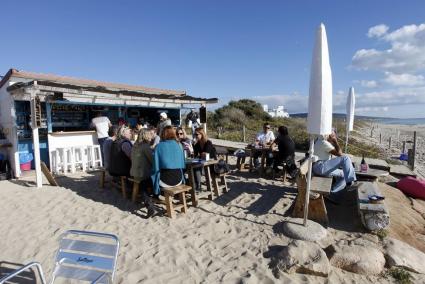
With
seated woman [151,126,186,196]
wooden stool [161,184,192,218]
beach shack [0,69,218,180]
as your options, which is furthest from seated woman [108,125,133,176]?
beach shack [0,69,218,180]

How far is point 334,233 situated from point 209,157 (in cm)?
261

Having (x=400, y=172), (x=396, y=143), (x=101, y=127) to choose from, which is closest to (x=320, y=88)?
(x=400, y=172)

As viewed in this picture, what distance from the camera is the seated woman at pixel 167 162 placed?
187 inches

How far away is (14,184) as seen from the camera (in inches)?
A: 273

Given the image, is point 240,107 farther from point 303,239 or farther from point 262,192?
point 303,239

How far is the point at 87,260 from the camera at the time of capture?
254 cm

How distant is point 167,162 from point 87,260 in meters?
2.33

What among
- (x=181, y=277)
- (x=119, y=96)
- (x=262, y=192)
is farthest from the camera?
(x=119, y=96)

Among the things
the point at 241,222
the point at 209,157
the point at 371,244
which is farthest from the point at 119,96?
the point at 371,244

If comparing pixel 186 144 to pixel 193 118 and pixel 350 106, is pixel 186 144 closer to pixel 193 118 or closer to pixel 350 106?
pixel 350 106

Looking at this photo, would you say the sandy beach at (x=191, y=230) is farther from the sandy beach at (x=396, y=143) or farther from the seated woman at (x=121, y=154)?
the sandy beach at (x=396, y=143)

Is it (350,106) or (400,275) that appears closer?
(400,275)

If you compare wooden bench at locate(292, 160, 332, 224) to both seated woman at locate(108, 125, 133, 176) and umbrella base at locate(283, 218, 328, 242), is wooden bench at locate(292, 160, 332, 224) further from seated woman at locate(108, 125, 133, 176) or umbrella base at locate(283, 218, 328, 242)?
seated woman at locate(108, 125, 133, 176)

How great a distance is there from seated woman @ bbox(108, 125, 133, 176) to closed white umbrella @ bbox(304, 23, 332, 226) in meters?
3.43
